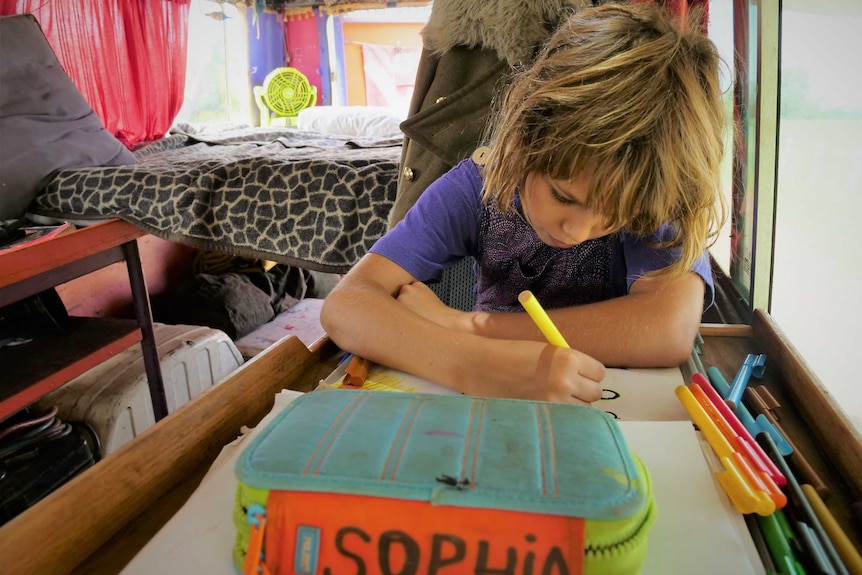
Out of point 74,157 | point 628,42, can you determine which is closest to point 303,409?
point 628,42

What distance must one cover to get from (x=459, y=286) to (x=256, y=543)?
2.87 ft

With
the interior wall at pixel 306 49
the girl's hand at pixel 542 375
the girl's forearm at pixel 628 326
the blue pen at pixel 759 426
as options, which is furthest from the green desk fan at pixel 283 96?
the blue pen at pixel 759 426

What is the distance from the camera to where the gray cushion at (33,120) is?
6.22 ft

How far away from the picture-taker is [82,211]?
1.97 m

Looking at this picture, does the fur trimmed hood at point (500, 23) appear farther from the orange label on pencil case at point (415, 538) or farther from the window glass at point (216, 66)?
the window glass at point (216, 66)

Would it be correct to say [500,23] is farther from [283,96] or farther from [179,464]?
[283,96]

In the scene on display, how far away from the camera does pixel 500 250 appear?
0.91 meters

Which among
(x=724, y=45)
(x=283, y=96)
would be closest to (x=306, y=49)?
(x=283, y=96)

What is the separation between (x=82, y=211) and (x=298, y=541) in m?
1.98

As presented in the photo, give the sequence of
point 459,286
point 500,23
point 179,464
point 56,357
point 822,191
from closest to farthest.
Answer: point 179,464 → point 822,191 → point 500,23 → point 459,286 → point 56,357

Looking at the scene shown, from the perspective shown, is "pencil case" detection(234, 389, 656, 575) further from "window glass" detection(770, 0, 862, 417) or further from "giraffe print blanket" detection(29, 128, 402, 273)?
"giraffe print blanket" detection(29, 128, 402, 273)

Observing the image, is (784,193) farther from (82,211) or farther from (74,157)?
(74,157)

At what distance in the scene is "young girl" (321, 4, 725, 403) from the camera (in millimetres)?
608

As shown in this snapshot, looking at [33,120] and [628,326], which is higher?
[33,120]
